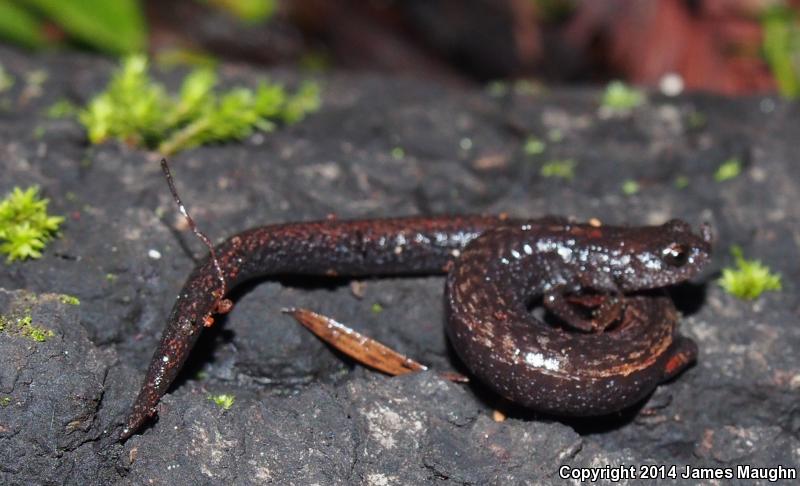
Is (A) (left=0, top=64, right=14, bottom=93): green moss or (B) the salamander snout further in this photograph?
(A) (left=0, top=64, right=14, bottom=93): green moss

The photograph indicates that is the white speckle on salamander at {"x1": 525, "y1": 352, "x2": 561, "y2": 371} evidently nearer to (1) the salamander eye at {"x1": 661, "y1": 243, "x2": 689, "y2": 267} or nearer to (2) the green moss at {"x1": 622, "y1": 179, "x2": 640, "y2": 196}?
(1) the salamander eye at {"x1": 661, "y1": 243, "x2": 689, "y2": 267}

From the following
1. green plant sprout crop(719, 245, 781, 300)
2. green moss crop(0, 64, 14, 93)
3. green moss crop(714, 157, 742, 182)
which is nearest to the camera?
green plant sprout crop(719, 245, 781, 300)

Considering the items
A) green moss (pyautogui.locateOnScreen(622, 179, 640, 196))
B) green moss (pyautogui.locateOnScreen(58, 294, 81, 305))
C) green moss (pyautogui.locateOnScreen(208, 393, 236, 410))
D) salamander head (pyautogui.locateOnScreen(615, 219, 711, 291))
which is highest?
salamander head (pyautogui.locateOnScreen(615, 219, 711, 291))

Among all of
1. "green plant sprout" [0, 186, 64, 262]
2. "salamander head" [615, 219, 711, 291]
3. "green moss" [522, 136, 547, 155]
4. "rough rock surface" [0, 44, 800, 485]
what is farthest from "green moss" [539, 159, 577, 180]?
"green plant sprout" [0, 186, 64, 262]

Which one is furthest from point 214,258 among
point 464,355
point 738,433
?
point 738,433

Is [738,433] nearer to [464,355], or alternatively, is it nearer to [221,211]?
[464,355]

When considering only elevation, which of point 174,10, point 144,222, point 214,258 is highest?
point 214,258

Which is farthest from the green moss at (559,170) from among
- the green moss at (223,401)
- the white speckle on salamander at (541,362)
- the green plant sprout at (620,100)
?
the green moss at (223,401)
